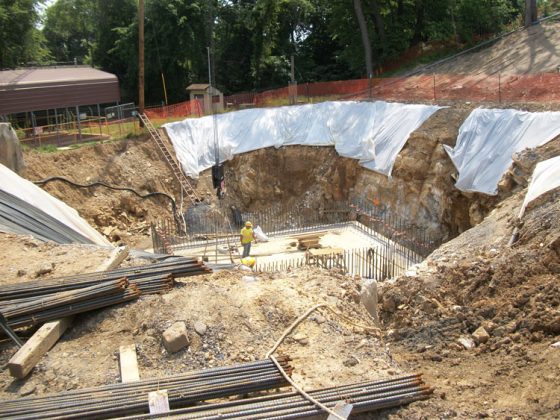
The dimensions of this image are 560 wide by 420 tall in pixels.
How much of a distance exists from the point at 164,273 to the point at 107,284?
1014 millimetres

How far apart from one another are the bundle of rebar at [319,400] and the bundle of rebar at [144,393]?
24 cm

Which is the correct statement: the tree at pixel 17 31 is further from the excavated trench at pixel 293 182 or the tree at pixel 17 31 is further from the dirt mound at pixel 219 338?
the dirt mound at pixel 219 338

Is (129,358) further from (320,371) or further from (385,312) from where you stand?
(385,312)

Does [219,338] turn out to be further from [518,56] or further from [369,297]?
[518,56]

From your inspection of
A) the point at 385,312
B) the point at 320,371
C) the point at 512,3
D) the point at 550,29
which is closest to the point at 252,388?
the point at 320,371

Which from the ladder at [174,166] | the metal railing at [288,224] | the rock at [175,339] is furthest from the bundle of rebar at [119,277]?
the ladder at [174,166]

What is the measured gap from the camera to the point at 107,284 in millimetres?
7785

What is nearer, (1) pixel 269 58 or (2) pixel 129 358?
(2) pixel 129 358

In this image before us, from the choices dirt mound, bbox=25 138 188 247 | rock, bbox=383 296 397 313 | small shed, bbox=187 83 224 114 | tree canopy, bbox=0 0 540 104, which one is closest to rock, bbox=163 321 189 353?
rock, bbox=383 296 397 313

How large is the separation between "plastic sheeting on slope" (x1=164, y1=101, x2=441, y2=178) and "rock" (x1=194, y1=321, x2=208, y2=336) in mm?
13964

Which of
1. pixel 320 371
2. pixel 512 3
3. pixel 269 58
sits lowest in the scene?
pixel 320 371

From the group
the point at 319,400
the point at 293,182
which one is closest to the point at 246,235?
the point at 293,182

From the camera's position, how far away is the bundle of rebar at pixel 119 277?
8000 millimetres

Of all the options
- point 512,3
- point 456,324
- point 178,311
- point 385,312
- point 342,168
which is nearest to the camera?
point 178,311
